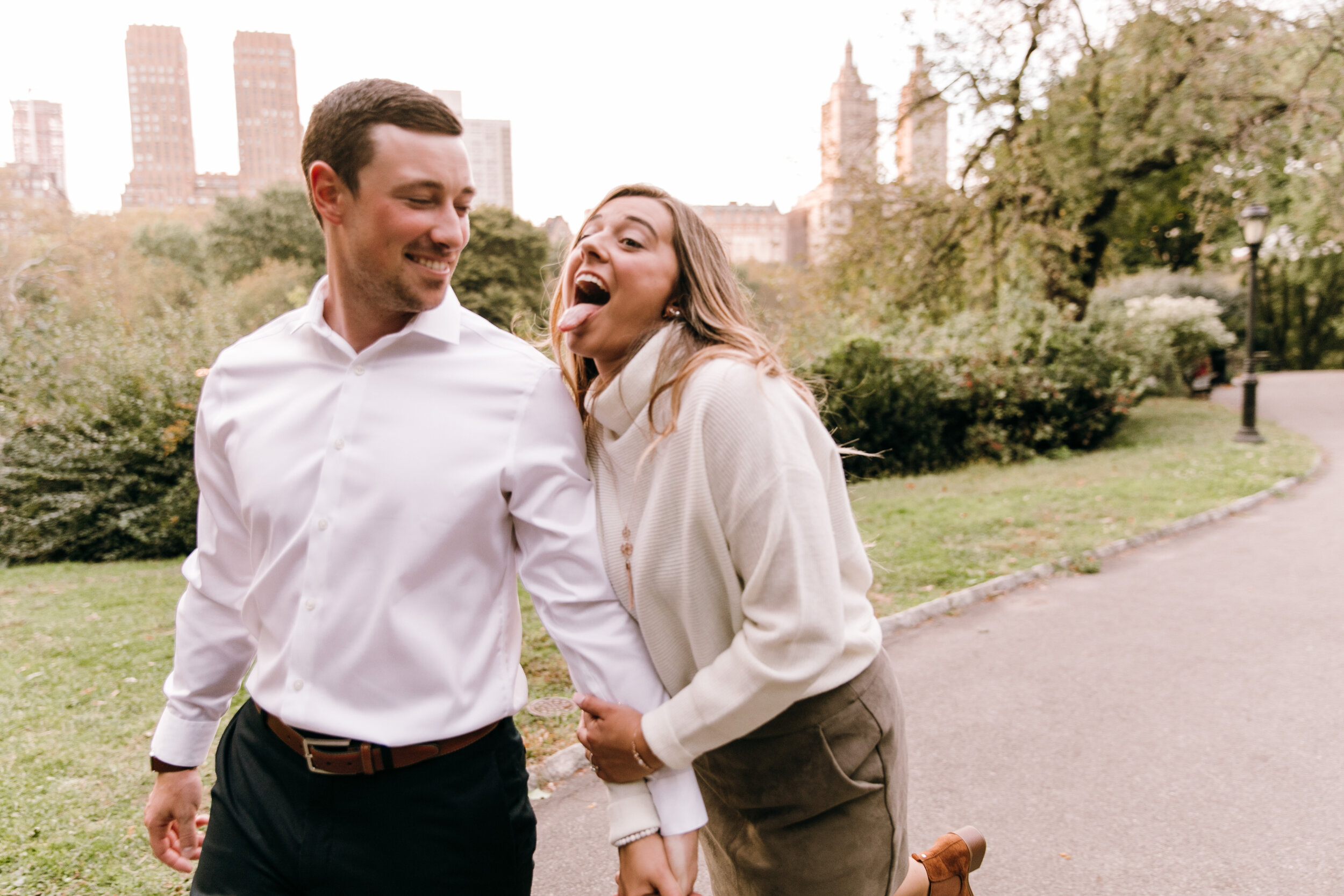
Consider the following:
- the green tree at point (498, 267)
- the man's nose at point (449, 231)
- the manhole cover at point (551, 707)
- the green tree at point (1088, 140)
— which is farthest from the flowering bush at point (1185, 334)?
the man's nose at point (449, 231)

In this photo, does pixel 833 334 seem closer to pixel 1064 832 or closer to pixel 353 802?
pixel 1064 832

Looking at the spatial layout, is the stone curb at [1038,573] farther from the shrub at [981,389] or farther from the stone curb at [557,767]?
the shrub at [981,389]

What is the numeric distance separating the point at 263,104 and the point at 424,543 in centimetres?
15979

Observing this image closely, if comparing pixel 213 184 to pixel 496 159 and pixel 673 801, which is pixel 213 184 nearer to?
pixel 496 159

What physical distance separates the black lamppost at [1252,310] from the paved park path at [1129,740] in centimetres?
838

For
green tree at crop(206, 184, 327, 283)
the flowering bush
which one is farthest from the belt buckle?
green tree at crop(206, 184, 327, 283)

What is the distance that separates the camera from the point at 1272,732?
460 centimetres

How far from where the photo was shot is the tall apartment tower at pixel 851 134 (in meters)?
16.9

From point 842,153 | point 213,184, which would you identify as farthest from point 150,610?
point 213,184

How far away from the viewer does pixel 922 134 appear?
17.6 metres

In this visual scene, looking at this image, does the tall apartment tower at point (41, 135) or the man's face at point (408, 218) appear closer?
the man's face at point (408, 218)

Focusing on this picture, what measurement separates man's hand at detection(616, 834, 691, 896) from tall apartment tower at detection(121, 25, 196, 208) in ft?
525

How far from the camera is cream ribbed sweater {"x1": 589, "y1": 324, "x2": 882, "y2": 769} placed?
1.52 meters

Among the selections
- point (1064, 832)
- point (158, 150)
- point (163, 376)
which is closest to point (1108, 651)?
point (1064, 832)
